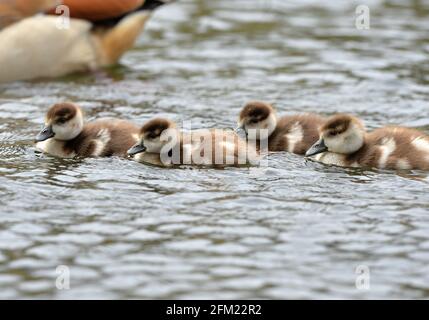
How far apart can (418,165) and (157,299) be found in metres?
2.35

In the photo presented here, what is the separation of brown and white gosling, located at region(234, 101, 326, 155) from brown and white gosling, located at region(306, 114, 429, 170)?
233 millimetres

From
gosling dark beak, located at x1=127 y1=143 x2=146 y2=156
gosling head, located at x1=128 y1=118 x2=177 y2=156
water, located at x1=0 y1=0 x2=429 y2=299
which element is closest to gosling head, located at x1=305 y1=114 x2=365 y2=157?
water, located at x1=0 y1=0 x2=429 y2=299

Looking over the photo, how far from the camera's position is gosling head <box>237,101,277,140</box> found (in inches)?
286

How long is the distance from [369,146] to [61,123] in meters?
1.90

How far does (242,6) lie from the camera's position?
12055 millimetres

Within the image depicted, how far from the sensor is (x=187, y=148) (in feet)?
22.7

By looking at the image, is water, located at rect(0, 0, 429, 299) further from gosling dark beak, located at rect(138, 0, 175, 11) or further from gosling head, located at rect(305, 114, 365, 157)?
gosling dark beak, located at rect(138, 0, 175, 11)

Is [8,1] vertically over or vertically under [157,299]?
over

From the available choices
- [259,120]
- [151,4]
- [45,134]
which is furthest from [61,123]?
[151,4]

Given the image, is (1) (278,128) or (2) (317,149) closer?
(2) (317,149)

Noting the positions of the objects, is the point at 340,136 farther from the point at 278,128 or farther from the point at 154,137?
the point at 154,137

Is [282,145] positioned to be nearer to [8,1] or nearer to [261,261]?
[261,261]
